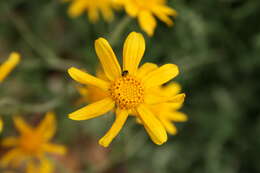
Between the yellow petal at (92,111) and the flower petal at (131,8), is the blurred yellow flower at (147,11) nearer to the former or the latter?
the flower petal at (131,8)

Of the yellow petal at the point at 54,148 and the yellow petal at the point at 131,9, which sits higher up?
the yellow petal at the point at 131,9

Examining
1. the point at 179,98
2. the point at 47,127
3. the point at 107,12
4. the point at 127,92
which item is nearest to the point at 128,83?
the point at 127,92

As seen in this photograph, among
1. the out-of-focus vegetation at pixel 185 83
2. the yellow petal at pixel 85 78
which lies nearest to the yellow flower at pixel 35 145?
the out-of-focus vegetation at pixel 185 83

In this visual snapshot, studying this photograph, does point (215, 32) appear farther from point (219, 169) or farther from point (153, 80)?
point (153, 80)

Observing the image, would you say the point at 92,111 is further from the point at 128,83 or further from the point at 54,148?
the point at 54,148

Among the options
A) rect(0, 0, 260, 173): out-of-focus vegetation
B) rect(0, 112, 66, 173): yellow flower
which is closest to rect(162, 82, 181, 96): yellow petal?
rect(0, 0, 260, 173): out-of-focus vegetation
